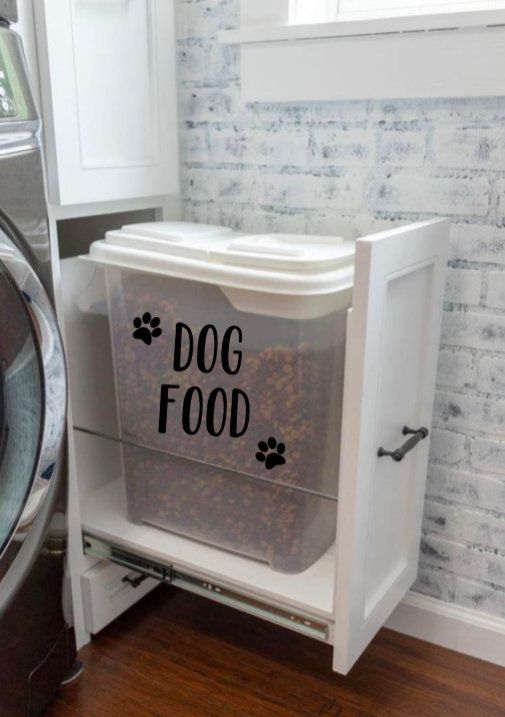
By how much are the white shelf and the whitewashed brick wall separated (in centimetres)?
30

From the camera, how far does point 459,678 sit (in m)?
1.37

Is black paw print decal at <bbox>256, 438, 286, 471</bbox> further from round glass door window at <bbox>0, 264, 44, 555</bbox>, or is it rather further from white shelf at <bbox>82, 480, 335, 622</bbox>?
round glass door window at <bbox>0, 264, 44, 555</bbox>

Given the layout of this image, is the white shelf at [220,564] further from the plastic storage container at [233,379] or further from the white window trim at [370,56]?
the white window trim at [370,56]

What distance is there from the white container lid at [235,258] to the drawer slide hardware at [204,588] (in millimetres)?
526

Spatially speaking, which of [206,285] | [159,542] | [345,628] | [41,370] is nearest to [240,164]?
[206,285]

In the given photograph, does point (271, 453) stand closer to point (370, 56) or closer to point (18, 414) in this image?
point (18, 414)

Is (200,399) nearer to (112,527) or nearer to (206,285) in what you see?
(206,285)

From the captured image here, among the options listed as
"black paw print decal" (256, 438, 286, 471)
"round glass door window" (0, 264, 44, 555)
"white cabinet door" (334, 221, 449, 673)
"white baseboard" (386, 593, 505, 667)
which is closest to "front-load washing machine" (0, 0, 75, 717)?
"round glass door window" (0, 264, 44, 555)

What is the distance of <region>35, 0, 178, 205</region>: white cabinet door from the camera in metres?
1.18

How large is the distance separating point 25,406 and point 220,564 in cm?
45

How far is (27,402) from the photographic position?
3.47ft

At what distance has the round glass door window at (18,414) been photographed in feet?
3.32

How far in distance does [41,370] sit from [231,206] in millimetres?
627

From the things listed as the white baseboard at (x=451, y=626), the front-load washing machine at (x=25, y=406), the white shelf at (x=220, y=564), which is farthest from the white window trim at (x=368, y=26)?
the white baseboard at (x=451, y=626)
